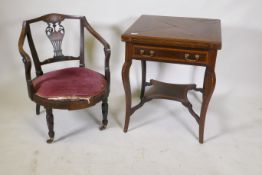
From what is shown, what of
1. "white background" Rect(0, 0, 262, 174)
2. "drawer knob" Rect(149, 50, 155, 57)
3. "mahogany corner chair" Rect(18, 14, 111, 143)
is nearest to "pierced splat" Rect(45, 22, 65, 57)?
"mahogany corner chair" Rect(18, 14, 111, 143)

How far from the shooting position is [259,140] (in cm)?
192

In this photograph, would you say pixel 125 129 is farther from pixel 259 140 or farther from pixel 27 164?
pixel 259 140

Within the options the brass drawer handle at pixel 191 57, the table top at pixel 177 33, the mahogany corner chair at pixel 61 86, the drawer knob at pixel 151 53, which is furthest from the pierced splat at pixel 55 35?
the brass drawer handle at pixel 191 57

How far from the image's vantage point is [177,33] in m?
1.67

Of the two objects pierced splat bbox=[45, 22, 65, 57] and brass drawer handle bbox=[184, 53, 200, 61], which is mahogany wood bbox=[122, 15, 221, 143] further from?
pierced splat bbox=[45, 22, 65, 57]

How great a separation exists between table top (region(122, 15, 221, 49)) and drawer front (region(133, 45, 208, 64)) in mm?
39

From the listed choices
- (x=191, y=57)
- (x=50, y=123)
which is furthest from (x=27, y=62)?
(x=191, y=57)

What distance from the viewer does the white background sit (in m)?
1.70

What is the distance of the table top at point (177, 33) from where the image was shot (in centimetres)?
155

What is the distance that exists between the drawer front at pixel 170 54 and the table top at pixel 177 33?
0.04 m

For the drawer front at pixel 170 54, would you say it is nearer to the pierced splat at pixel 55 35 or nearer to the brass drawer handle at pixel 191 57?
the brass drawer handle at pixel 191 57

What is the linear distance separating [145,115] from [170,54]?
0.70 m

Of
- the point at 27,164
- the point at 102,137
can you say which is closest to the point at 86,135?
the point at 102,137

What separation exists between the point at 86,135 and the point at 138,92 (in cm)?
74
